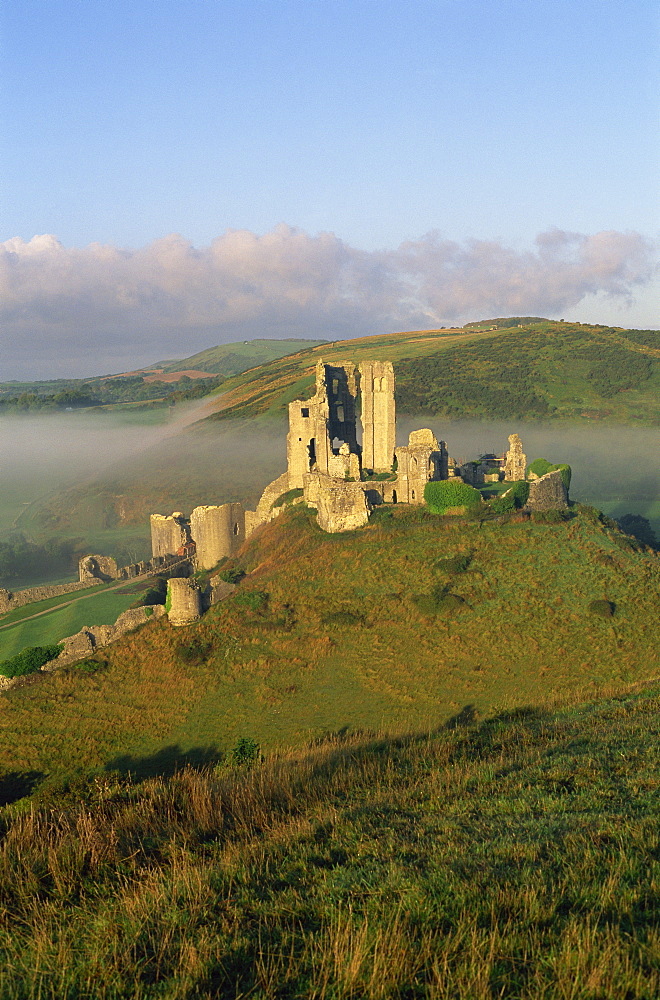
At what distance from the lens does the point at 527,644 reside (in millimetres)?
31062

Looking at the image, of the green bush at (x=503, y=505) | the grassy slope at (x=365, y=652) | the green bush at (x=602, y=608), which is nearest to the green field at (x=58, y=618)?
the grassy slope at (x=365, y=652)

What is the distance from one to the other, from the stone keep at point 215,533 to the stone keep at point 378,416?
11065 millimetres

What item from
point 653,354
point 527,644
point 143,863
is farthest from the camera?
point 653,354

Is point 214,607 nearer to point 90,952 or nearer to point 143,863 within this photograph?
point 143,863

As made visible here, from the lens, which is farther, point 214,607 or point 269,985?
point 214,607

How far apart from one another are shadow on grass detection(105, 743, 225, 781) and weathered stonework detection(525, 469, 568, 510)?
88.4 feet

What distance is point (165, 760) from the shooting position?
80.0 ft

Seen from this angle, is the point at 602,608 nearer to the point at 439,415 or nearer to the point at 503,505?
the point at 503,505

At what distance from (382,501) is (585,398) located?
105487 millimetres

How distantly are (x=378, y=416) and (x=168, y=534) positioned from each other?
2099 centimetres

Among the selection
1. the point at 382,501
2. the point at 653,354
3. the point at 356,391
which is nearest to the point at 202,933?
the point at 382,501

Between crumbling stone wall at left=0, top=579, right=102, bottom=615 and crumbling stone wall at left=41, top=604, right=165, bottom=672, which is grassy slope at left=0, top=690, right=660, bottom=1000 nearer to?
crumbling stone wall at left=41, top=604, right=165, bottom=672

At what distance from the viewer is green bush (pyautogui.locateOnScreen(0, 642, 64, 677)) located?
109ft

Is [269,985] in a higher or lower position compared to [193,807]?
higher
